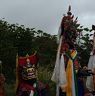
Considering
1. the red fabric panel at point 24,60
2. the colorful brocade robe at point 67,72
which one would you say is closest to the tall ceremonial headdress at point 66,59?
the colorful brocade robe at point 67,72

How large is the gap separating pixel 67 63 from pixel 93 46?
108cm

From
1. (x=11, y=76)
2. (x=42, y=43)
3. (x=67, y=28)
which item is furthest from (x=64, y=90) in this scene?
(x=42, y=43)

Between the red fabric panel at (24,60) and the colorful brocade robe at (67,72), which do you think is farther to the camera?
the red fabric panel at (24,60)

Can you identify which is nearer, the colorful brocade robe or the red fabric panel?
the colorful brocade robe

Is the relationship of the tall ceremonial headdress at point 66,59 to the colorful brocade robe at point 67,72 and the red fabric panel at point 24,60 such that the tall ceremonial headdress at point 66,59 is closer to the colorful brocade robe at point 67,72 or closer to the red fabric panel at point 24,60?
the colorful brocade robe at point 67,72

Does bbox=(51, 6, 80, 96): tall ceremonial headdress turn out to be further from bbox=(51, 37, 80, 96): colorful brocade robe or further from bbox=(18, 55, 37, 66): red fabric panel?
bbox=(18, 55, 37, 66): red fabric panel

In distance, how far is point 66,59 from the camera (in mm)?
9211

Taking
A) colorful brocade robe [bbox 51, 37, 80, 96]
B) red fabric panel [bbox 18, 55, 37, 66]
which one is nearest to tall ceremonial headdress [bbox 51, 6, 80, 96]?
colorful brocade robe [bbox 51, 37, 80, 96]

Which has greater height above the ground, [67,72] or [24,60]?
[24,60]

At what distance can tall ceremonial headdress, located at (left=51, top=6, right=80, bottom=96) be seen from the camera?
355 inches

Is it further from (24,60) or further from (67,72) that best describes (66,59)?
(24,60)

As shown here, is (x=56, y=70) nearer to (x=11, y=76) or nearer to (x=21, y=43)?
(x=11, y=76)

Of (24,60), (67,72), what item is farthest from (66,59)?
(24,60)

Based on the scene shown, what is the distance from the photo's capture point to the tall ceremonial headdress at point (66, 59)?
9023 mm
